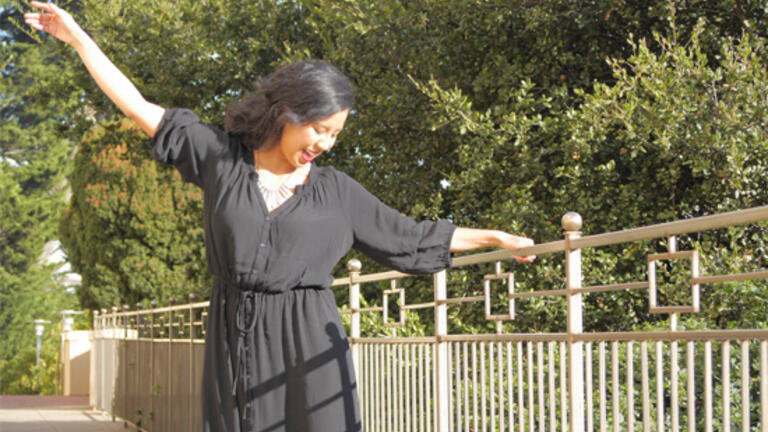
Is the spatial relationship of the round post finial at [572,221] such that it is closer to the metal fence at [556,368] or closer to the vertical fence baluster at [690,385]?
the metal fence at [556,368]

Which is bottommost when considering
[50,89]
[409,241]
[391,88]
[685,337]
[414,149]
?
[685,337]

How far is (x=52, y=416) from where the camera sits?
12.7m

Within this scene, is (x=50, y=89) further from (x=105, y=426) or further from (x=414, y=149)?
(x=414, y=149)

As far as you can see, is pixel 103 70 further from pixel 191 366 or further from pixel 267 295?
pixel 191 366

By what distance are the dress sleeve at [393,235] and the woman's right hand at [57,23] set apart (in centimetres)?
82

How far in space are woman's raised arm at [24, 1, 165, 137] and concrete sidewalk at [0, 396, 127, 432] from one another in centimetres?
868

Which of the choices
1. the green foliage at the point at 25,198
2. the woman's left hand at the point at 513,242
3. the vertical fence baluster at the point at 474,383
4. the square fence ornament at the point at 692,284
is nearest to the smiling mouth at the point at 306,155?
the woman's left hand at the point at 513,242

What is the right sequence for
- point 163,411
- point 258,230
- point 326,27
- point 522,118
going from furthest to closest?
point 326,27
point 163,411
point 522,118
point 258,230

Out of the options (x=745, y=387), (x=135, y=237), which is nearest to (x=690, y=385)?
(x=745, y=387)

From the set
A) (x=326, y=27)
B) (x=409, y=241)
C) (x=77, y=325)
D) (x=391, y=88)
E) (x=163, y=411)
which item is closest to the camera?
(x=409, y=241)

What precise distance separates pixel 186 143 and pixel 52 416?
1132 centimetres

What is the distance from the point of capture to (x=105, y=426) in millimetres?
11102

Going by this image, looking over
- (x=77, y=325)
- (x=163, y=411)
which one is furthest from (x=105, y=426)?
(x=77, y=325)

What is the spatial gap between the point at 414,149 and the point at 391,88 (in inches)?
26.4
